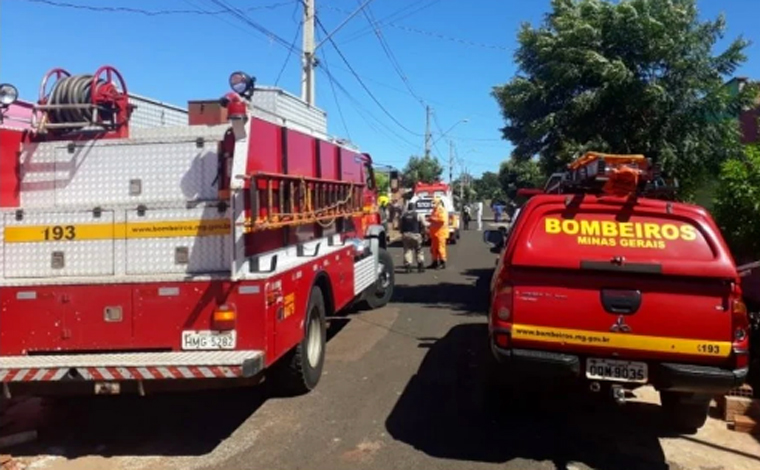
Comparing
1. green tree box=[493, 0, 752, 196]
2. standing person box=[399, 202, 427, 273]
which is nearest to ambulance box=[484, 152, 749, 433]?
green tree box=[493, 0, 752, 196]

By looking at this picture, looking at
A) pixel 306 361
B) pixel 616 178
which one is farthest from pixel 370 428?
pixel 616 178

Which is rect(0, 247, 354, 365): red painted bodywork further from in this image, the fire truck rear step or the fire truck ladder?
the fire truck ladder

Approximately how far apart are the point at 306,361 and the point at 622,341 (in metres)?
3.07

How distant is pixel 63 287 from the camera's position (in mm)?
5711

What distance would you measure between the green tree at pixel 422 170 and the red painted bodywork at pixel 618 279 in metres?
46.1

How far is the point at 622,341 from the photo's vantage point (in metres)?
4.98

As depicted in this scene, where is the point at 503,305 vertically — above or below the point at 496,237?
below

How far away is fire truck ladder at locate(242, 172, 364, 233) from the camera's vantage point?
596 cm

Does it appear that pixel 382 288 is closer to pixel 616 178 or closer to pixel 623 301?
pixel 616 178

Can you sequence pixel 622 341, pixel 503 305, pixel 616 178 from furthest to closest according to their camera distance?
pixel 616 178, pixel 503 305, pixel 622 341

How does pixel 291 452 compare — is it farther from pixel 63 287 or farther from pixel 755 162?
pixel 755 162

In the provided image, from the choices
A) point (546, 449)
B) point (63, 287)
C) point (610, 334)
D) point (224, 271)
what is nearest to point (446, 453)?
point (546, 449)

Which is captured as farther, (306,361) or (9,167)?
(306,361)

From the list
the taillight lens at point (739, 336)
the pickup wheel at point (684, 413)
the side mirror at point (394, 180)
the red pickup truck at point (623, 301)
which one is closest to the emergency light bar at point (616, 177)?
the red pickup truck at point (623, 301)
